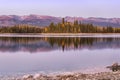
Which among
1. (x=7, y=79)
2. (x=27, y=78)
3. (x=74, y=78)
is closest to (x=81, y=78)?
(x=74, y=78)

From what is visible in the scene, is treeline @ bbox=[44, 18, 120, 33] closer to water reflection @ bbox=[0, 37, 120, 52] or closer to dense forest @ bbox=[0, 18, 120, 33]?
dense forest @ bbox=[0, 18, 120, 33]

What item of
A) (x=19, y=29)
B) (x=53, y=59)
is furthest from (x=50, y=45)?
(x=19, y=29)

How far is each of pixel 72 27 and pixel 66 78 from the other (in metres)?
160

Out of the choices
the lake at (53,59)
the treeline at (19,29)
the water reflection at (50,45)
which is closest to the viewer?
the lake at (53,59)

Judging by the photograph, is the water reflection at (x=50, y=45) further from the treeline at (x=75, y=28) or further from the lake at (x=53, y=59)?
the treeline at (x=75, y=28)

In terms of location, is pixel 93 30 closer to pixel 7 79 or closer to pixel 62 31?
pixel 62 31

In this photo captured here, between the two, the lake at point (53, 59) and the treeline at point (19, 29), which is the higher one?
the lake at point (53, 59)

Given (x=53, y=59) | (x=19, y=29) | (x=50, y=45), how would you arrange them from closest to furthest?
(x=53, y=59), (x=50, y=45), (x=19, y=29)

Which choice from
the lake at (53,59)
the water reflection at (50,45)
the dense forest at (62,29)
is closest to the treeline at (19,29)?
the dense forest at (62,29)

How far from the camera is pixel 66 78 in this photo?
637 inches

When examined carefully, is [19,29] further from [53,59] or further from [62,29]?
[53,59]

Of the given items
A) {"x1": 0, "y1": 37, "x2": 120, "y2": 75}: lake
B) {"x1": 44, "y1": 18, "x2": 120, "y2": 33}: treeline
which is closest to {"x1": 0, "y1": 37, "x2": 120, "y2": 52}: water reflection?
{"x1": 0, "y1": 37, "x2": 120, "y2": 75}: lake

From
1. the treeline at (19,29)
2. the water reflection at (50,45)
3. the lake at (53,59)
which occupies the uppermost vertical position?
the lake at (53,59)

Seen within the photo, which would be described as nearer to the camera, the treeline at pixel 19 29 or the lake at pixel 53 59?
the lake at pixel 53 59
